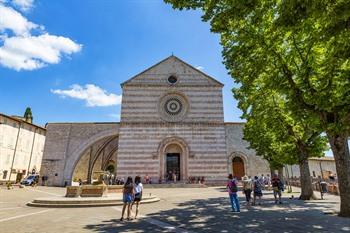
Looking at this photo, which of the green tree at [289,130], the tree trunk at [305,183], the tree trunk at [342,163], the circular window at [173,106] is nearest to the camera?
the tree trunk at [342,163]

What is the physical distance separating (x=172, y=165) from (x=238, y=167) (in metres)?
8.10

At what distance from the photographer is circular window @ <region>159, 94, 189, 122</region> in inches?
1200

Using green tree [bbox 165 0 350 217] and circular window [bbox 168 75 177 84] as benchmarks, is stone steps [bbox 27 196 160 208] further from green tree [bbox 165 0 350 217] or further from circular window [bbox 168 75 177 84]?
circular window [bbox 168 75 177 84]

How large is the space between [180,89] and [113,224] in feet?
79.3

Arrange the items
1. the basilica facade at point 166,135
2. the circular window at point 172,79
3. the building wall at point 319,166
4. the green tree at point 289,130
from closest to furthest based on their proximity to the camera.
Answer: the green tree at point 289,130 → the basilica facade at point 166,135 → the circular window at point 172,79 → the building wall at point 319,166

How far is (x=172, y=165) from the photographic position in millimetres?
29719

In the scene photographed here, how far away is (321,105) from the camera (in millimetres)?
8867

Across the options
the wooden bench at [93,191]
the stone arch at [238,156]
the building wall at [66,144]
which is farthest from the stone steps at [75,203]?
the stone arch at [238,156]

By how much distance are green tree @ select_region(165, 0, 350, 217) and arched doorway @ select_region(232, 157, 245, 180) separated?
20582mm

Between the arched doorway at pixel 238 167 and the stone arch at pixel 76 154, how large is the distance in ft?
48.3

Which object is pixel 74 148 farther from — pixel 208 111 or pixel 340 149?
pixel 340 149

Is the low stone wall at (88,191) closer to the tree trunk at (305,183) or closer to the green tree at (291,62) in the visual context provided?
the green tree at (291,62)

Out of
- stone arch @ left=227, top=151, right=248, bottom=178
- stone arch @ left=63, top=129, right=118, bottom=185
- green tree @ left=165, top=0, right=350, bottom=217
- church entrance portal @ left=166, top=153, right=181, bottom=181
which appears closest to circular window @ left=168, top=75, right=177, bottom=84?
church entrance portal @ left=166, top=153, right=181, bottom=181

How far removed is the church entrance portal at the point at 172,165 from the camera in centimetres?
2938
